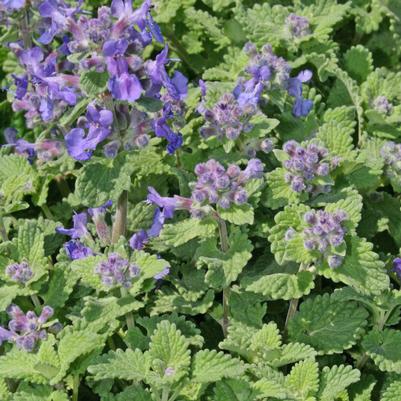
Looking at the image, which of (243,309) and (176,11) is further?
(176,11)

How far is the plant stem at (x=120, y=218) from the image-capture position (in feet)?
→ 12.9

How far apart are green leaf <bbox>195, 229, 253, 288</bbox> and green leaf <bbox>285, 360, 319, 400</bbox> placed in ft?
1.65

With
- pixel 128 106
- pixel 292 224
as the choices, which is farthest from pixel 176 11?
pixel 292 224

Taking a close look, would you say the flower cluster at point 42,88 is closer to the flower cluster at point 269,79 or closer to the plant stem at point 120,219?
the plant stem at point 120,219

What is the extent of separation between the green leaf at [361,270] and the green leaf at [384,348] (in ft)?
1.17

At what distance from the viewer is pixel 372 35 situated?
5973 millimetres

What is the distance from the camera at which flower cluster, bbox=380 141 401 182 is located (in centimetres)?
419

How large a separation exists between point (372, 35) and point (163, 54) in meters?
2.96

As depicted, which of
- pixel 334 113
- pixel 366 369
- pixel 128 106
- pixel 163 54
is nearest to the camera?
pixel 163 54

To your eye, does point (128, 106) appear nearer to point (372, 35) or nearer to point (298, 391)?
point (298, 391)

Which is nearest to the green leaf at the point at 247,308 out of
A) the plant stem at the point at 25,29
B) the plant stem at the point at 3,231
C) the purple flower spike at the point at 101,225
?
the purple flower spike at the point at 101,225

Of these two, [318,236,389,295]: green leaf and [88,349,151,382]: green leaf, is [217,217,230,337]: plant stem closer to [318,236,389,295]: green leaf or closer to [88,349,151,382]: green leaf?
[318,236,389,295]: green leaf

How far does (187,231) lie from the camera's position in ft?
12.1

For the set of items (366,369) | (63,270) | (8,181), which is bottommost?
(366,369)
